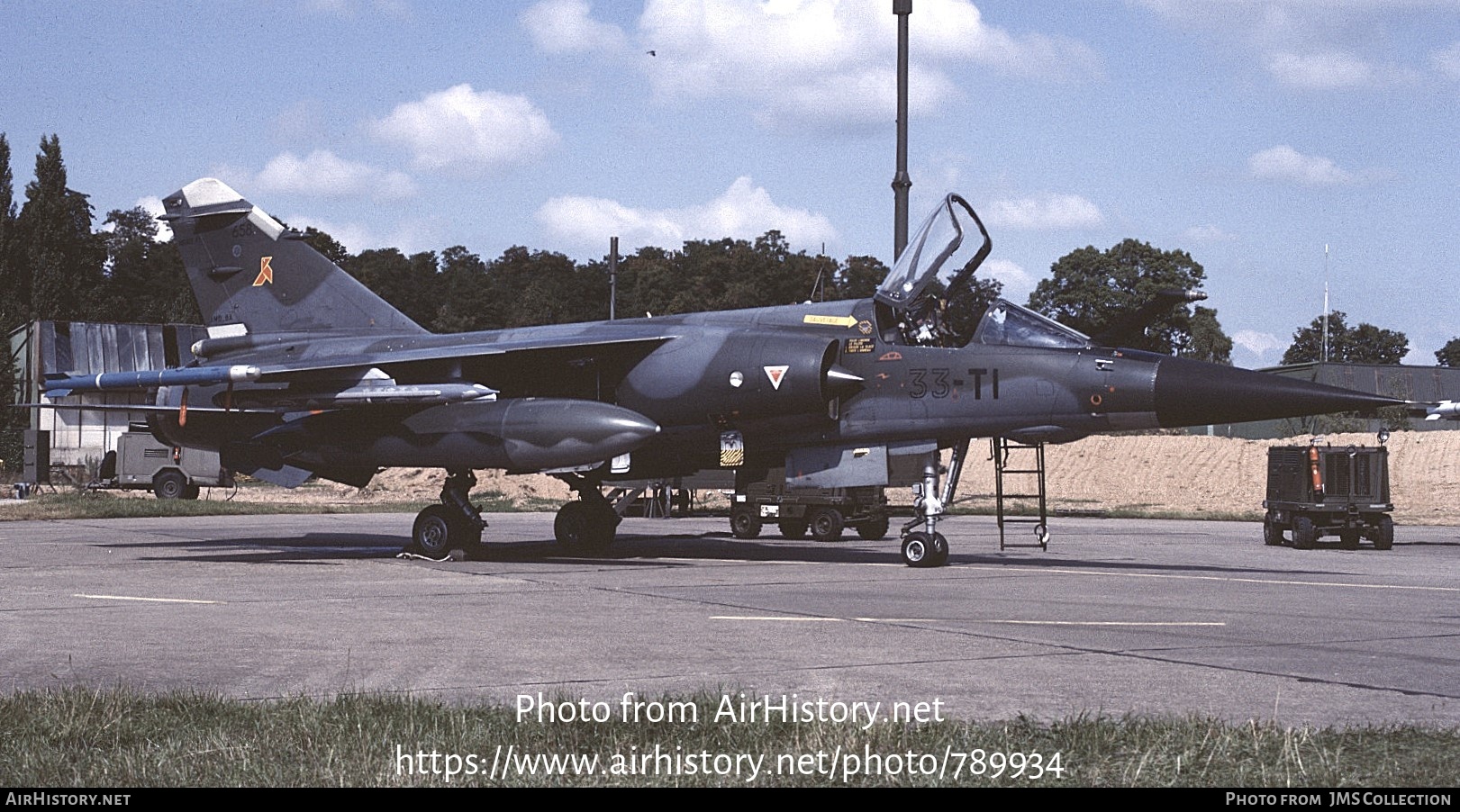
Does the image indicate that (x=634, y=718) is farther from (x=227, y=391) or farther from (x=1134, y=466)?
(x=1134, y=466)

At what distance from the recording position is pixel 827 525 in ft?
78.3

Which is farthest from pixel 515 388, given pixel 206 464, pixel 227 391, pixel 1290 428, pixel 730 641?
pixel 1290 428

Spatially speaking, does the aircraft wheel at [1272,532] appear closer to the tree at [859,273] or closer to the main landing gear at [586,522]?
the main landing gear at [586,522]

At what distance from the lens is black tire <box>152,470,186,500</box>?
138 ft

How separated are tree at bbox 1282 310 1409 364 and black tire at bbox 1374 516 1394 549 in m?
86.7

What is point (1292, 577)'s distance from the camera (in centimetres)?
1531

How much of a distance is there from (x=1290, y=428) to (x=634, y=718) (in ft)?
192

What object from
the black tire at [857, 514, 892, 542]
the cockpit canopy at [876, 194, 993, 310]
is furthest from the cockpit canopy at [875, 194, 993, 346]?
the black tire at [857, 514, 892, 542]

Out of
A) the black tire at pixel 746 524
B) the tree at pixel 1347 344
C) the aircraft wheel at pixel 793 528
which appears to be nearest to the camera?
the aircraft wheel at pixel 793 528

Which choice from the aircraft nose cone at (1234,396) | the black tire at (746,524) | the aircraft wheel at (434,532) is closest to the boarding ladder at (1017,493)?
the aircraft nose cone at (1234,396)

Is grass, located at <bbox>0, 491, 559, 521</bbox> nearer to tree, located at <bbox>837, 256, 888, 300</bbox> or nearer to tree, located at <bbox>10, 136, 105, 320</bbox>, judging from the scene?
tree, located at <bbox>837, 256, 888, 300</bbox>

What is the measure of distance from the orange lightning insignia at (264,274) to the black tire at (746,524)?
362 inches

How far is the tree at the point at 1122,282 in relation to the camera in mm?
79375

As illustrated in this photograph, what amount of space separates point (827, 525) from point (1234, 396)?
10404 mm
